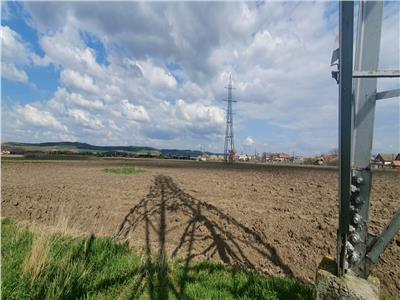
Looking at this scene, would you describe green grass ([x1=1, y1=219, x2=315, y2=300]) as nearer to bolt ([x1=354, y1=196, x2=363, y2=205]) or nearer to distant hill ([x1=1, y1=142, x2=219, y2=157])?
bolt ([x1=354, y1=196, x2=363, y2=205])

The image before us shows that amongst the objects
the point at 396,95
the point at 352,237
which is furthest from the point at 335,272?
the point at 396,95

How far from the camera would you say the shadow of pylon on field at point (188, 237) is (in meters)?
5.61

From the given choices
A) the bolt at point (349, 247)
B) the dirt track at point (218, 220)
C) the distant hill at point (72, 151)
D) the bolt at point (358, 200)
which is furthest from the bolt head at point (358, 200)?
the distant hill at point (72, 151)

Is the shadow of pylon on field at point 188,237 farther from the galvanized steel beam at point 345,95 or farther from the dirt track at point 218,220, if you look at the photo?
the galvanized steel beam at point 345,95

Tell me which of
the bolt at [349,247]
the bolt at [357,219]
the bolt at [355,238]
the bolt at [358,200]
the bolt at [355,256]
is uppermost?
the bolt at [358,200]

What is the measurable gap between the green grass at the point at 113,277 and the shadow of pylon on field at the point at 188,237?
2.0 inches

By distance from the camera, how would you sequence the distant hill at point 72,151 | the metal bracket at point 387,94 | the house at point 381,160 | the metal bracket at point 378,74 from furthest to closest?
1. the distant hill at point 72,151
2. the house at point 381,160
3. the metal bracket at point 387,94
4. the metal bracket at point 378,74

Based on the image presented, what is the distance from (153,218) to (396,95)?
7678mm

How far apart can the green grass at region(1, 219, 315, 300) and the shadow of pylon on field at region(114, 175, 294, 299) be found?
5 centimetres

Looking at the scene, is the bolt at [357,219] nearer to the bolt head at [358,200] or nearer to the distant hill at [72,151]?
the bolt head at [358,200]

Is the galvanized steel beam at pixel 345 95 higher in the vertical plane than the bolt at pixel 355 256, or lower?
higher

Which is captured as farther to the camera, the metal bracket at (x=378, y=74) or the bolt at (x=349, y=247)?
the bolt at (x=349, y=247)

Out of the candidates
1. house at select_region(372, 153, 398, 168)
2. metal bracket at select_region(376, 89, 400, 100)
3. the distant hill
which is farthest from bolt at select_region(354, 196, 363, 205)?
the distant hill

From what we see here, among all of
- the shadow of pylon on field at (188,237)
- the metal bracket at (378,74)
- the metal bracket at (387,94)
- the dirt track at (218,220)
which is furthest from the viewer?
the dirt track at (218,220)
